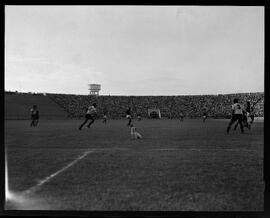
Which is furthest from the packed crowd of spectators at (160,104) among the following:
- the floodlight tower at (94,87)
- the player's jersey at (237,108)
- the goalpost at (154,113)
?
the player's jersey at (237,108)

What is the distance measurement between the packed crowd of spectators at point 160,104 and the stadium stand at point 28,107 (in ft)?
7.96

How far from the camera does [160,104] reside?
66562mm

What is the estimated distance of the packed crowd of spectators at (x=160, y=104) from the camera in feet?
191

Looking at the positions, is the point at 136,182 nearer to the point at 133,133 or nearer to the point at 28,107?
the point at 133,133

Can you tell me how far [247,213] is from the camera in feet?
11.4

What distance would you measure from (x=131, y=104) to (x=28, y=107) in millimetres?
24474

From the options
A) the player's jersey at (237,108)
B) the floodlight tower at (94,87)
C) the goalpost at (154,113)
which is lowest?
the goalpost at (154,113)

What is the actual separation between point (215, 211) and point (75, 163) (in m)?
3.72

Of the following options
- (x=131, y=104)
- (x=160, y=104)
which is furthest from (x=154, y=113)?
(x=131, y=104)

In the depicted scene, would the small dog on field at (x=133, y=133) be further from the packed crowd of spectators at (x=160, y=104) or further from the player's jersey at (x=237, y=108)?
the packed crowd of spectators at (x=160, y=104)

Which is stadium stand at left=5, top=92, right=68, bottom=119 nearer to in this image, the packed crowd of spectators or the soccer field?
the packed crowd of spectators
